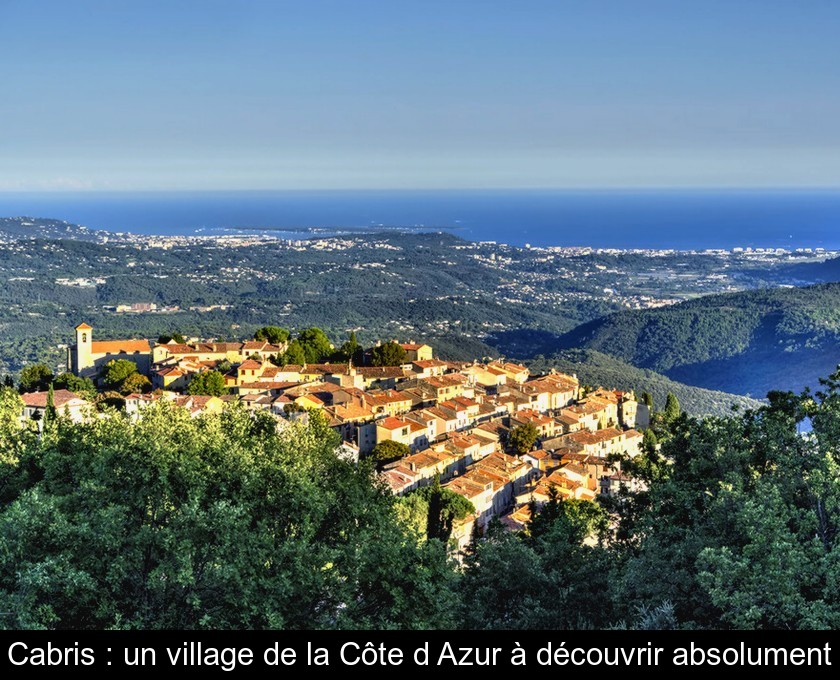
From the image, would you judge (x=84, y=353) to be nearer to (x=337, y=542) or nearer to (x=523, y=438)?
(x=523, y=438)

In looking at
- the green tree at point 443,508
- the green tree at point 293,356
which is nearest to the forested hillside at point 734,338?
the green tree at point 293,356

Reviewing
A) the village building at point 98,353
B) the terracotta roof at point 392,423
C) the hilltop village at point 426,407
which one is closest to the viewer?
the hilltop village at point 426,407

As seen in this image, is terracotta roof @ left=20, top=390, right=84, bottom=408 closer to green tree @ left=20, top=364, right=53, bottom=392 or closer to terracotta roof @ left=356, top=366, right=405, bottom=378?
green tree @ left=20, top=364, right=53, bottom=392

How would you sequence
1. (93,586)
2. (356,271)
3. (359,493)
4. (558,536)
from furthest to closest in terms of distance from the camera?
1. (356,271)
2. (558,536)
3. (359,493)
4. (93,586)

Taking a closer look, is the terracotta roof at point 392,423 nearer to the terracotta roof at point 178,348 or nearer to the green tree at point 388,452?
the green tree at point 388,452
